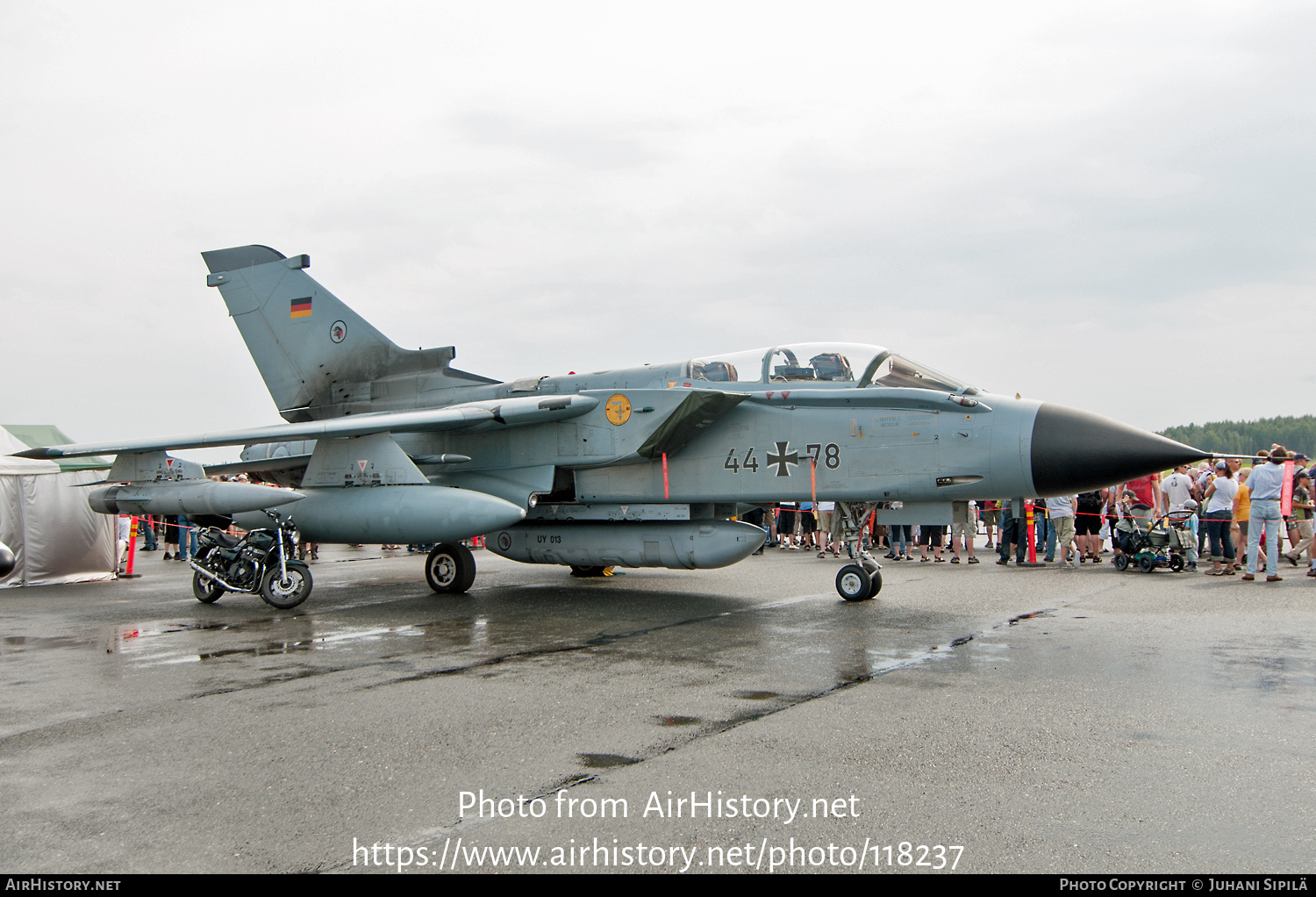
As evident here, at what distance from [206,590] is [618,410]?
17.2ft

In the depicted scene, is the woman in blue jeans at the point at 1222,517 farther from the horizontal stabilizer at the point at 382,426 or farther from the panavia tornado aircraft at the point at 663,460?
the horizontal stabilizer at the point at 382,426

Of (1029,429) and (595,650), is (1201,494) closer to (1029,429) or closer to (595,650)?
(1029,429)

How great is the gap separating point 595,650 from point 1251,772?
14.4ft

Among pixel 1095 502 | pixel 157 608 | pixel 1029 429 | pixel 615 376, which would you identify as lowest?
pixel 157 608

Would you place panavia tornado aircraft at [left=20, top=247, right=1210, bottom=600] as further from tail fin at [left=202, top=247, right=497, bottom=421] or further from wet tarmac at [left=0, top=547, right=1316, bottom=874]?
tail fin at [left=202, top=247, right=497, bottom=421]

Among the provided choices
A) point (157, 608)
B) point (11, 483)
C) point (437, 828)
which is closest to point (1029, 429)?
point (437, 828)

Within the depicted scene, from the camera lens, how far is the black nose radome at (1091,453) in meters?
7.84

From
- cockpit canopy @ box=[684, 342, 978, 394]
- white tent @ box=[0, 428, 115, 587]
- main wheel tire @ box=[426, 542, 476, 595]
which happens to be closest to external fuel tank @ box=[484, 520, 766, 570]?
main wheel tire @ box=[426, 542, 476, 595]

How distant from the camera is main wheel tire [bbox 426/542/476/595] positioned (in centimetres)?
1117

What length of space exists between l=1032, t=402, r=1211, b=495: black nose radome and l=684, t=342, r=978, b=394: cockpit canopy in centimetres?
94

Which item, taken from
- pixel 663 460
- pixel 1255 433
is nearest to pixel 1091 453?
pixel 663 460

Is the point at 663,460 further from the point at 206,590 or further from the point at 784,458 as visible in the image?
the point at 206,590

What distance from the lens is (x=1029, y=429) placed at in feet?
26.9

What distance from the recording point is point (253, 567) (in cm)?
1019
